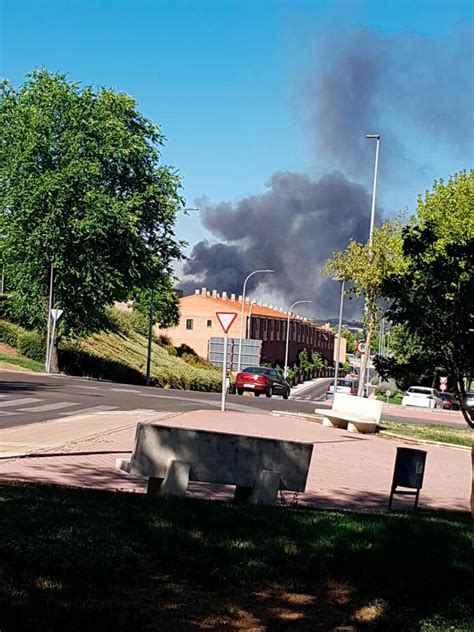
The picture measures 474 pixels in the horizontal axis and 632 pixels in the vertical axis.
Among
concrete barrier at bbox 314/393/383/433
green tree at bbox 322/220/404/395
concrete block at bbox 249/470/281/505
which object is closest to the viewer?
concrete block at bbox 249/470/281/505

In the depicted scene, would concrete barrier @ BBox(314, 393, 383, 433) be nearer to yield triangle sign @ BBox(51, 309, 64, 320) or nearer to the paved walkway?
the paved walkway

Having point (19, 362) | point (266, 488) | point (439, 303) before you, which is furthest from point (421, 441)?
point (19, 362)

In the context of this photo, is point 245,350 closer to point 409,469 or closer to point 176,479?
point 409,469

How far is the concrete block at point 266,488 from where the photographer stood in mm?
9258

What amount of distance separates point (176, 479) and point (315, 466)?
20.5 feet

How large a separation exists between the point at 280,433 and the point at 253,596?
50.6 ft

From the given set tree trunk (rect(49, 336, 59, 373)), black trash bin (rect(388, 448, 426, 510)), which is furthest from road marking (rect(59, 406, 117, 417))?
tree trunk (rect(49, 336, 59, 373))

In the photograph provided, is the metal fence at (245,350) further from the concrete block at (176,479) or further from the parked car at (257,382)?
the concrete block at (176,479)

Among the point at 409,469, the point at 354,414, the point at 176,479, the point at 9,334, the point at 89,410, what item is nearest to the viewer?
the point at 176,479

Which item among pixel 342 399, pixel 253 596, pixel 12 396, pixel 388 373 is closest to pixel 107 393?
pixel 12 396

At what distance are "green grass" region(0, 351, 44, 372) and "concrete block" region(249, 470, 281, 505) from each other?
1335 inches

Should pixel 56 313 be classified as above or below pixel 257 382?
above

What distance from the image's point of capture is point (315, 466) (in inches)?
594

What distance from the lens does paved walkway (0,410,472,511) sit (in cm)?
1129
